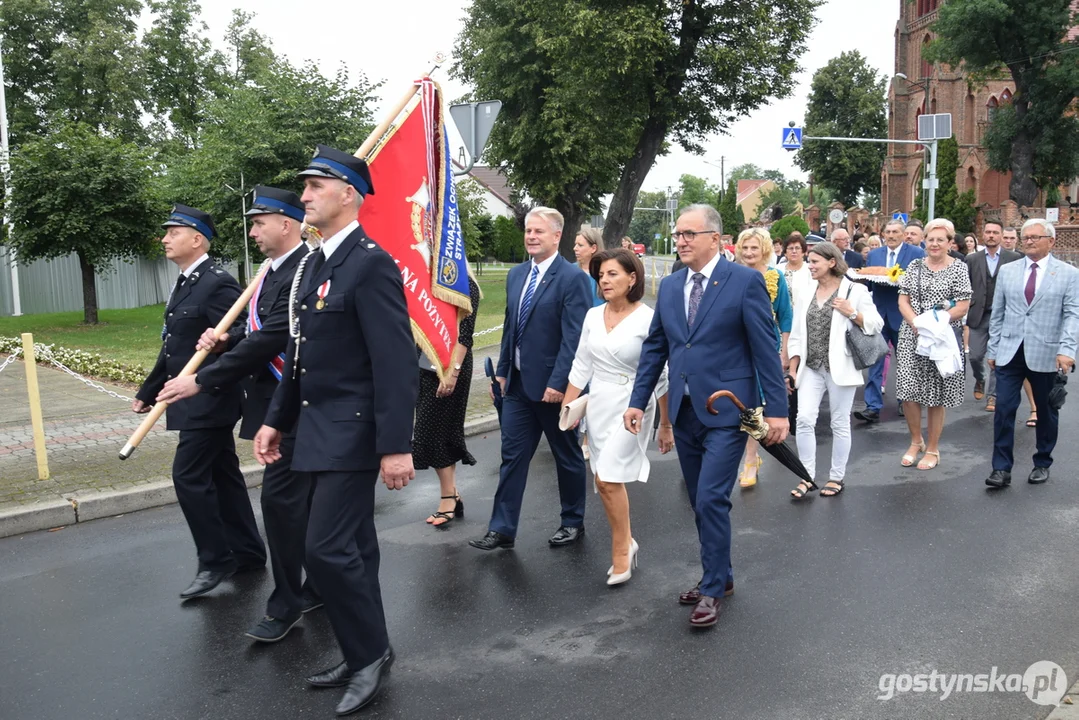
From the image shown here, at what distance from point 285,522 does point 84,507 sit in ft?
9.93

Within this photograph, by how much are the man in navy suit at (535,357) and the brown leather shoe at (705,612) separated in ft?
4.76

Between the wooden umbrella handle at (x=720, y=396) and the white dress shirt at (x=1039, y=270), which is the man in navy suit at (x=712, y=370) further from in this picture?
the white dress shirt at (x=1039, y=270)

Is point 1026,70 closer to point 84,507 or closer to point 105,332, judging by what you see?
point 105,332

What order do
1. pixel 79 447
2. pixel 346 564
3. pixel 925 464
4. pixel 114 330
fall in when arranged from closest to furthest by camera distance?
1. pixel 346 564
2. pixel 925 464
3. pixel 79 447
4. pixel 114 330

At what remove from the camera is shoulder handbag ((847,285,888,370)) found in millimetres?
7387

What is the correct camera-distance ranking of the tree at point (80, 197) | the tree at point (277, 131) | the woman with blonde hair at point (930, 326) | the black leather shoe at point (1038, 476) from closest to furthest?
1. the black leather shoe at point (1038, 476)
2. the woman with blonde hair at point (930, 326)
3. the tree at point (80, 197)
4. the tree at point (277, 131)

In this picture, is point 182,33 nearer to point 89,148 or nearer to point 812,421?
point 89,148

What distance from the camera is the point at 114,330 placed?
21797mm

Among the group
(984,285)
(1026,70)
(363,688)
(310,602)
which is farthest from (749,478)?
(1026,70)

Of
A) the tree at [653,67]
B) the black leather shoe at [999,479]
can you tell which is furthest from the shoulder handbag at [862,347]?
the tree at [653,67]

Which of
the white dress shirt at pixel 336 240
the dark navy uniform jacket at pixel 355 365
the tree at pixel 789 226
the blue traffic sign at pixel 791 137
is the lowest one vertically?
the dark navy uniform jacket at pixel 355 365

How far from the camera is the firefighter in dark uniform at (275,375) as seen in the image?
4.57 meters

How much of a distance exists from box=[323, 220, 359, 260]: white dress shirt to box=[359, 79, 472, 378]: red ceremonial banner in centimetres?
149

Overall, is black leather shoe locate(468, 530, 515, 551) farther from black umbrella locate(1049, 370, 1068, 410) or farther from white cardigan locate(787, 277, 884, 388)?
black umbrella locate(1049, 370, 1068, 410)
